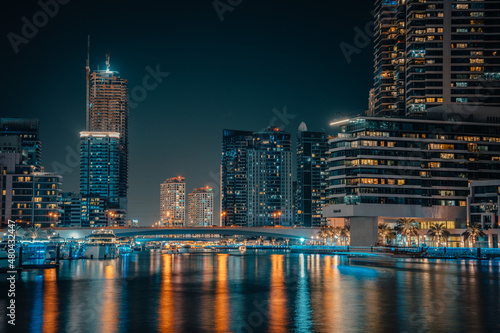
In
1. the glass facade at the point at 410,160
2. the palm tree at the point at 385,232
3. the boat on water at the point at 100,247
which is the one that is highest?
the glass facade at the point at 410,160

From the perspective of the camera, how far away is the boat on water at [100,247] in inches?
6644

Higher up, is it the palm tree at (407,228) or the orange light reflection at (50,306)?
the palm tree at (407,228)

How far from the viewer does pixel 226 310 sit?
176ft

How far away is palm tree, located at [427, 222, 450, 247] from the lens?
179 meters

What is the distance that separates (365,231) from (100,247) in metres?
79.8

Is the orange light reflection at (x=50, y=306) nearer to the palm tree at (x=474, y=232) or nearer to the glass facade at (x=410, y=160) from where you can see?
the glass facade at (x=410, y=160)

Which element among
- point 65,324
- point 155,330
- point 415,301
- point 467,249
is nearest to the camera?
point 155,330

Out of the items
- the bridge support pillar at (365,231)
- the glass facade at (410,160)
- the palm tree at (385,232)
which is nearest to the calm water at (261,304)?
the bridge support pillar at (365,231)

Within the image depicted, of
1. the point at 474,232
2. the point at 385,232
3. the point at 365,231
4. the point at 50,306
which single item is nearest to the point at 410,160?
the point at 385,232

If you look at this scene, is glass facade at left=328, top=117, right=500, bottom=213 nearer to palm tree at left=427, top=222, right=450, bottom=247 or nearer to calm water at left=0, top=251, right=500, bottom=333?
palm tree at left=427, top=222, right=450, bottom=247

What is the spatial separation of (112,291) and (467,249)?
120 meters

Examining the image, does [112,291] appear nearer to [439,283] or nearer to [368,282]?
[368,282]

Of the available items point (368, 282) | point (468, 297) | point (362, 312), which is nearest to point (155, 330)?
point (362, 312)

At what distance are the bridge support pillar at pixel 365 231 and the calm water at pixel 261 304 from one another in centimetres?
9381
